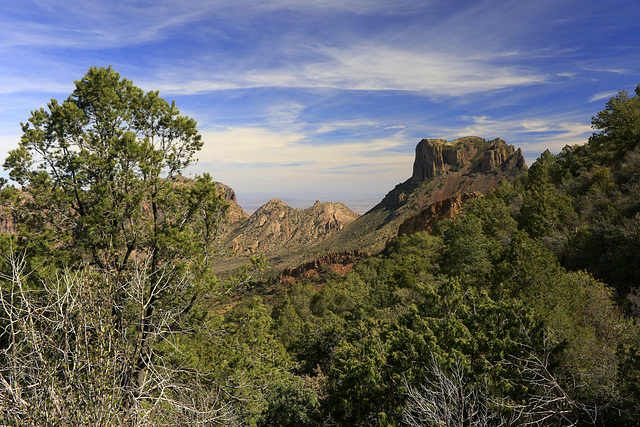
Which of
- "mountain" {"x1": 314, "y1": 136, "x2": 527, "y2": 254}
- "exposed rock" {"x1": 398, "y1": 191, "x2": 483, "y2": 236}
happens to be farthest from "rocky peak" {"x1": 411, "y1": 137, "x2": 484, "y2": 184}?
"exposed rock" {"x1": 398, "y1": 191, "x2": 483, "y2": 236}

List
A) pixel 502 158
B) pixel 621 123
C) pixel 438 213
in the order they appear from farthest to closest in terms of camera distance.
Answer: pixel 502 158
pixel 438 213
pixel 621 123

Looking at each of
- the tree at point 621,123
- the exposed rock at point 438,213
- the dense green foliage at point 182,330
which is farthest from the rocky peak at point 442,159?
the dense green foliage at point 182,330

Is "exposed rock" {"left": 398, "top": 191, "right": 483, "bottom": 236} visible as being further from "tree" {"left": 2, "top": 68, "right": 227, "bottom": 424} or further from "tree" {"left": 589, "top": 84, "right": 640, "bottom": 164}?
"tree" {"left": 2, "top": 68, "right": 227, "bottom": 424}

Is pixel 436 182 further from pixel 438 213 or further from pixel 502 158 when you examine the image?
pixel 438 213

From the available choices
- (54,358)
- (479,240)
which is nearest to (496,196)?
(479,240)

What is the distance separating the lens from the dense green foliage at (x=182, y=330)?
553cm

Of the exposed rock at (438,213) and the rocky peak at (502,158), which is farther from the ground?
the rocky peak at (502,158)

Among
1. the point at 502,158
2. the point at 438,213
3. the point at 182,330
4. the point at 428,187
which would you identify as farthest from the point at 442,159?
the point at 182,330

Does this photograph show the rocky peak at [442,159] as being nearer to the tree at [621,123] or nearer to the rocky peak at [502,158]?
the rocky peak at [502,158]

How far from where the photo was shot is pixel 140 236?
33.5 feet

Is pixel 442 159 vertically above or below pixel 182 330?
above

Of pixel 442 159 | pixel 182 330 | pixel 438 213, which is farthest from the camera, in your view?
pixel 442 159

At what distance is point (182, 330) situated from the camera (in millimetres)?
9484

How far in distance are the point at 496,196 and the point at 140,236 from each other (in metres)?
63.3
